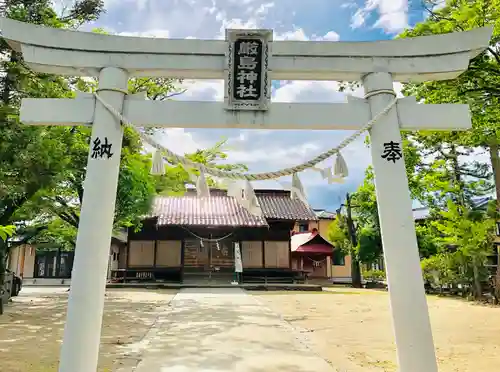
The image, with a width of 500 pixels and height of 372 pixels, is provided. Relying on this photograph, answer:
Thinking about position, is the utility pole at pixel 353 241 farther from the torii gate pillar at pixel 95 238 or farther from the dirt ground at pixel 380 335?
the torii gate pillar at pixel 95 238

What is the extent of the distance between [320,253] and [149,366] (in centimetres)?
2541

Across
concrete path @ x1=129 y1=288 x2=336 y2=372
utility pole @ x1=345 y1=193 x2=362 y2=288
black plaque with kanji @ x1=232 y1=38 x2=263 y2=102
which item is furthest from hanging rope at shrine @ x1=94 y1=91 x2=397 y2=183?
utility pole @ x1=345 y1=193 x2=362 y2=288

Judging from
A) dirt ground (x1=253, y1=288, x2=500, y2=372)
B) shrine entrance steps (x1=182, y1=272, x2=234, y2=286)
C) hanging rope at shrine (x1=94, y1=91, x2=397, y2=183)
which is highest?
hanging rope at shrine (x1=94, y1=91, x2=397, y2=183)

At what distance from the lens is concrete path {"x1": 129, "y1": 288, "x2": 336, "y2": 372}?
Answer: 5.31m

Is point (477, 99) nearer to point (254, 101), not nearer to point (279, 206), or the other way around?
point (254, 101)

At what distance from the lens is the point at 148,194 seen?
14383mm

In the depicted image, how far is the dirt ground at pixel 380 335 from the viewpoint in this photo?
575cm

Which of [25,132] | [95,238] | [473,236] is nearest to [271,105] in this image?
[95,238]

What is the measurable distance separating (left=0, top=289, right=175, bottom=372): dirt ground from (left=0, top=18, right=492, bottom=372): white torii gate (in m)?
2.90

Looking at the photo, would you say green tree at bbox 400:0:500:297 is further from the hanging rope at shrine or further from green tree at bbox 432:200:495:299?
green tree at bbox 432:200:495:299

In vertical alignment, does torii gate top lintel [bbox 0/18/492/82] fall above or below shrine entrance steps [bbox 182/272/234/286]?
above

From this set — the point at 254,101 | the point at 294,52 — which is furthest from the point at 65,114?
the point at 294,52

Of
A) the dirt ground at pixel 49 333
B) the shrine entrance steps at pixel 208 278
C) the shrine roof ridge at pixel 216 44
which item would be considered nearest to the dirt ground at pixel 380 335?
the dirt ground at pixel 49 333

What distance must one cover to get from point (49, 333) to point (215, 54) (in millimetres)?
7066
